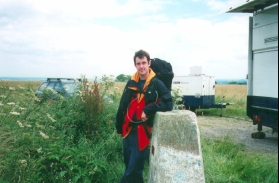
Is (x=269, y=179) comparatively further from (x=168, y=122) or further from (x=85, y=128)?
(x=85, y=128)

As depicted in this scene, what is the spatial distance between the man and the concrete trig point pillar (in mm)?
193

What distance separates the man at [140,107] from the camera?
356cm

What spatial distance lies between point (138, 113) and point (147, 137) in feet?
1.05

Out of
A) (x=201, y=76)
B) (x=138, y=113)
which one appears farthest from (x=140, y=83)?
(x=201, y=76)

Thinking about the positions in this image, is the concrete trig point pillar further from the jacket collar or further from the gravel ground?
the gravel ground

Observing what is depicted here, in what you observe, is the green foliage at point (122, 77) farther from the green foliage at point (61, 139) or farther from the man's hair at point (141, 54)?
the man's hair at point (141, 54)

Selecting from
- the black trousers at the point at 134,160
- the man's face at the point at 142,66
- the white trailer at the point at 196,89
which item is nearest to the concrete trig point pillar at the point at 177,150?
the black trousers at the point at 134,160

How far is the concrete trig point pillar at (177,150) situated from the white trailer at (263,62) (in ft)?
14.7

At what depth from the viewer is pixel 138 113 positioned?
3594 mm

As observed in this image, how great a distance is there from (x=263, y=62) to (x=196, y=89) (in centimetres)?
626

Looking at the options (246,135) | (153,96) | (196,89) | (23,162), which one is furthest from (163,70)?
(196,89)

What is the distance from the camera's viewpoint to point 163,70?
3896mm

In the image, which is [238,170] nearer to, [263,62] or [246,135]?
[263,62]

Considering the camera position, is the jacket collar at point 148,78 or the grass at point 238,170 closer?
the jacket collar at point 148,78
